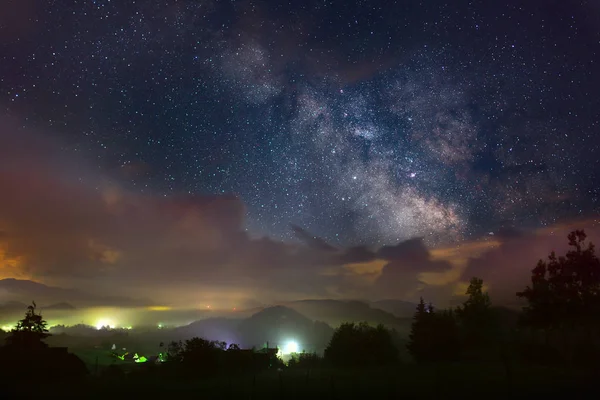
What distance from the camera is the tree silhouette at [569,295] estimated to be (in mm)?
47188

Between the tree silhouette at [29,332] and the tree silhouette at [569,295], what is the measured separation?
56.5 metres

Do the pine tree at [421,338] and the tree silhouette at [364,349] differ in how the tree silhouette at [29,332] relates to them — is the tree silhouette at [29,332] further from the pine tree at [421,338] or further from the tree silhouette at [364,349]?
the pine tree at [421,338]

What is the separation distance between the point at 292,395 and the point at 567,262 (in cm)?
3977

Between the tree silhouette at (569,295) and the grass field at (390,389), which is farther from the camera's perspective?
the tree silhouette at (569,295)

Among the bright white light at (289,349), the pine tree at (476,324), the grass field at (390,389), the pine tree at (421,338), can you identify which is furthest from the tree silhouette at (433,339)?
the bright white light at (289,349)

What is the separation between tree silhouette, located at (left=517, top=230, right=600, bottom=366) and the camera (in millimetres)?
47188

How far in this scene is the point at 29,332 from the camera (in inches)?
1917

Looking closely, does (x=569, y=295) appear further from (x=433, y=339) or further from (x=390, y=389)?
(x=390, y=389)

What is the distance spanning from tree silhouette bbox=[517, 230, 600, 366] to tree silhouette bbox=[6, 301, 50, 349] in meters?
56.5

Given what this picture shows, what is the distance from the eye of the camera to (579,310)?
47125mm

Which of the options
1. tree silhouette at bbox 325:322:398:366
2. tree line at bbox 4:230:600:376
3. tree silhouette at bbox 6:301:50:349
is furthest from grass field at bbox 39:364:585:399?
tree silhouette at bbox 6:301:50:349

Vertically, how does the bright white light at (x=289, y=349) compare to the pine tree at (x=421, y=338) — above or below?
below

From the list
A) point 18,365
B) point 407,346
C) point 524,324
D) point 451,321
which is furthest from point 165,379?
point 524,324

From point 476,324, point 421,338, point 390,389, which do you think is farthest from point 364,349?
point 390,389
